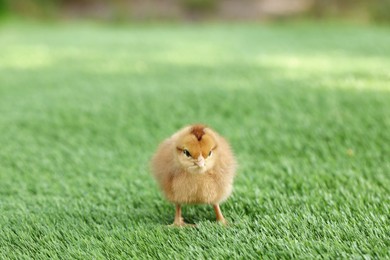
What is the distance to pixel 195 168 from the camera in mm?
1453

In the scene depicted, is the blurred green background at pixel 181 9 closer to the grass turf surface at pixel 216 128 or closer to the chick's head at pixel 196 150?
the grass turf surface at pixel 216 128

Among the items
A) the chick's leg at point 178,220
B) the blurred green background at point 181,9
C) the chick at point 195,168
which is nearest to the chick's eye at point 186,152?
the chick at point 195,168

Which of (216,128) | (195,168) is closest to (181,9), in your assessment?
(216,128)

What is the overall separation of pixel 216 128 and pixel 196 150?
1369 mm

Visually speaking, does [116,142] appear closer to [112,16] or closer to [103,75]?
[103,75]

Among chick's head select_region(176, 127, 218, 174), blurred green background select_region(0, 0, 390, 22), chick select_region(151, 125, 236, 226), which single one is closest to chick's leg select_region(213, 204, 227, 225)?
chick select_region(151, 125, 236, 226)

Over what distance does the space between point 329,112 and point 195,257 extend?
1655 mm

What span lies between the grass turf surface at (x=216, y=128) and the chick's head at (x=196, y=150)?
18cm

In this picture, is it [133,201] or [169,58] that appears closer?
[133,201]

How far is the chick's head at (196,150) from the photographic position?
55.9 inches

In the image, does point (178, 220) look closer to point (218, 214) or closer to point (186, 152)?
point (218, 214)

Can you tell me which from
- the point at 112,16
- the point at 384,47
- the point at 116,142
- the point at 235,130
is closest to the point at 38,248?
the point at 116,142

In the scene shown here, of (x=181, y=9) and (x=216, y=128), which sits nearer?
(x=216, y=128)

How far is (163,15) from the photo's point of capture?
10.0 m
